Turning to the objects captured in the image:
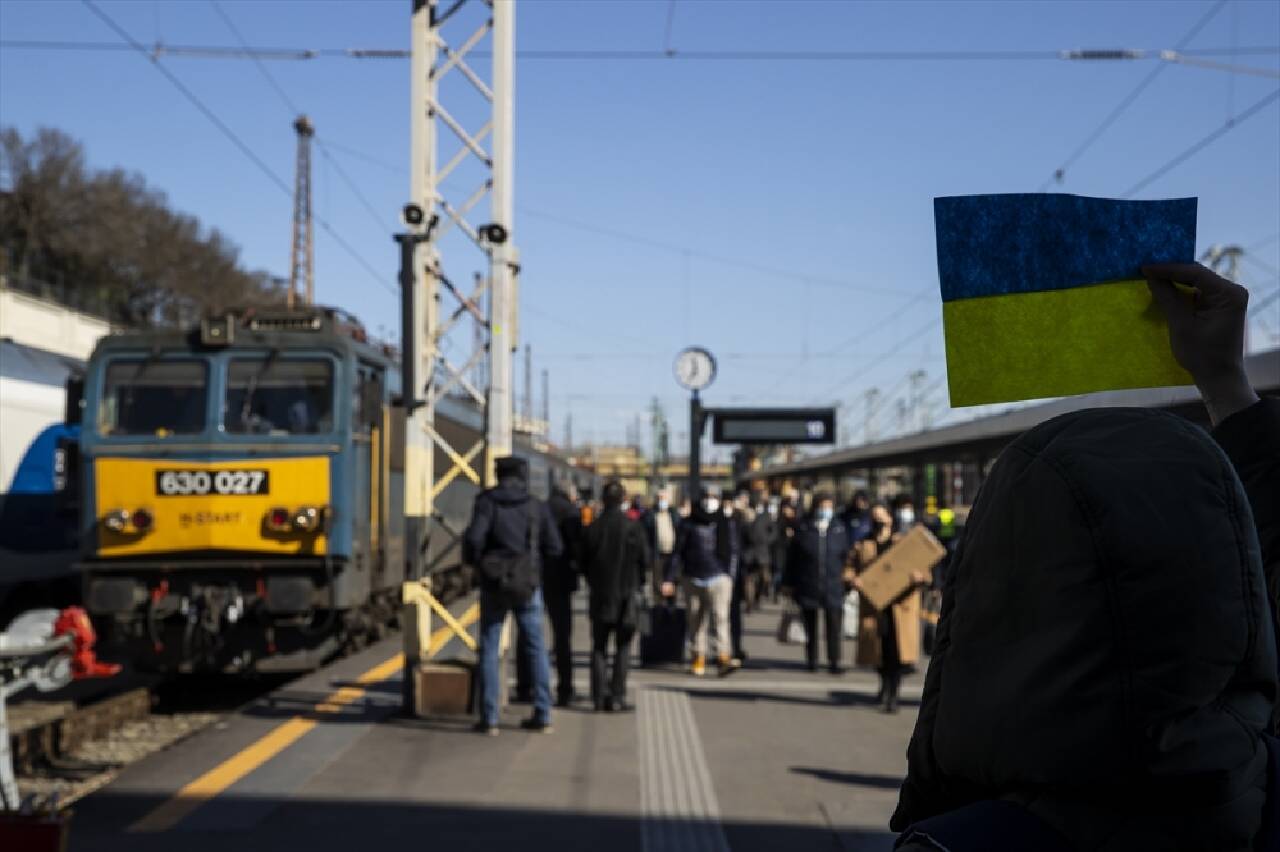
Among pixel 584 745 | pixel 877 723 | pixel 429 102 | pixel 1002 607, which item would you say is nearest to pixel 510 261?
pixel 429 102

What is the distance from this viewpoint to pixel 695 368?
54.8 feet

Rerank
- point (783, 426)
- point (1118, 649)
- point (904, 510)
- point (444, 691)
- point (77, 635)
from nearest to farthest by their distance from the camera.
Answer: point (1118, 649) < point (77, 635) < point (444, 691) < point (904, 510) < point (783, 426)

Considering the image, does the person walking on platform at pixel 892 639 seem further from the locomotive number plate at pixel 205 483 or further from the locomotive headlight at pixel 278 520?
the locomotive number plate at pixel 205 483

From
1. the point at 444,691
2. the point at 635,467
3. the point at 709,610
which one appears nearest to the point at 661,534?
the point at 709,610

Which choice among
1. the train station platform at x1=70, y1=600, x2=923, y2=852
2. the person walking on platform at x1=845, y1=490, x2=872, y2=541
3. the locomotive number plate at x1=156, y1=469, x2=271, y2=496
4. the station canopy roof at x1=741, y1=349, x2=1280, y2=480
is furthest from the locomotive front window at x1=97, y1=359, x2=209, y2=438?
the station canopy roof at x1=741, y1=349, x2=1280, y2=480

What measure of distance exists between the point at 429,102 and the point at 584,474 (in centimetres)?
3533

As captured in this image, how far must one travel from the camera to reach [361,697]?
1099cm

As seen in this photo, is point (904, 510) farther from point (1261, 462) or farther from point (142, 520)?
point (1261, 462)

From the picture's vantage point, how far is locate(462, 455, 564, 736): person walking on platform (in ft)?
30.9

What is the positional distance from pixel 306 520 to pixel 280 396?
3.97 feet

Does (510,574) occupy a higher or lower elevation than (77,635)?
higher

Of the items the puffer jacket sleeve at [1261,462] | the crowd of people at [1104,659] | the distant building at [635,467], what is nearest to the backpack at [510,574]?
the puffer jacket sleeve at [1261,462]

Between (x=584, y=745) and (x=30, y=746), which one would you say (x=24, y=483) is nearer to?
(x=30, y=746)

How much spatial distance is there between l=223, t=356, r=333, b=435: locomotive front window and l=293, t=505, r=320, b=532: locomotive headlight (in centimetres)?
73
